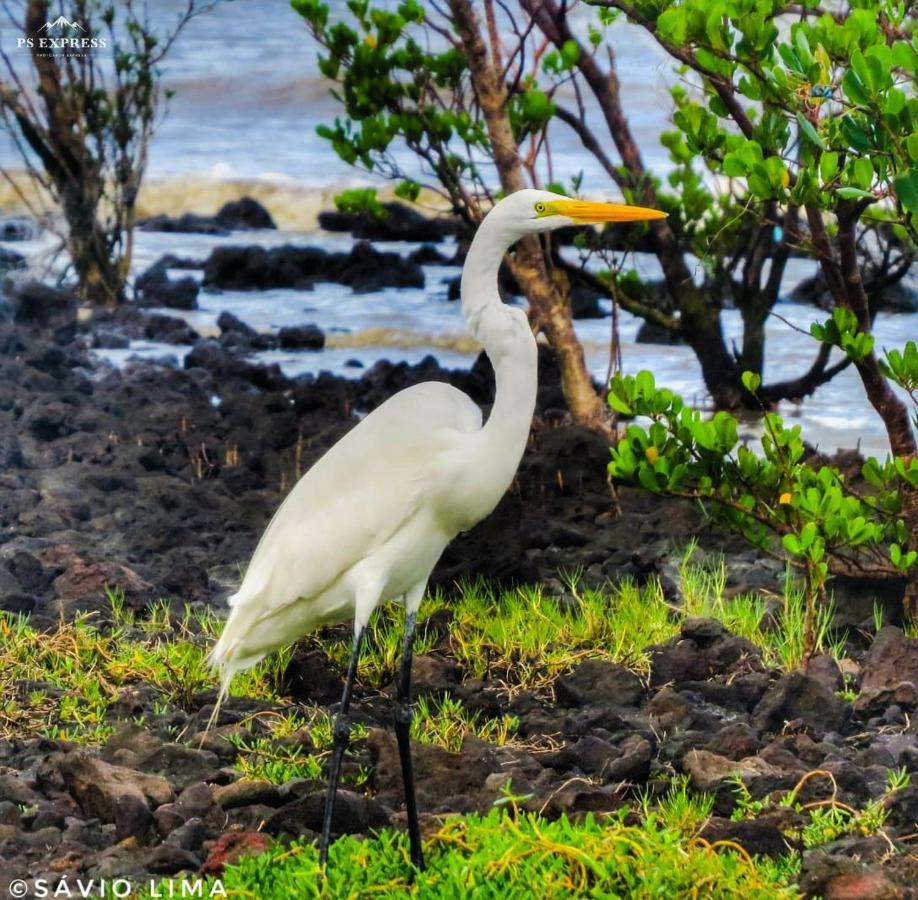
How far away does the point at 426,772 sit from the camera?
371cm

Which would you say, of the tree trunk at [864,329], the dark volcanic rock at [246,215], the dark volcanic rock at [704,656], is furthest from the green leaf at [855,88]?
the dark volcanic rock at [246,215]

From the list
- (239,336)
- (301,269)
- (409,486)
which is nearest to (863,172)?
(409,486)

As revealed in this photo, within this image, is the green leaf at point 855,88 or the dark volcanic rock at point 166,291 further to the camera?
the dark volcanic rock at point 166,291

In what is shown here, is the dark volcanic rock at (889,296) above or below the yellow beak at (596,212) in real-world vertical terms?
below

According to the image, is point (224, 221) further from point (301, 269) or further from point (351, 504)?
point (351, 504)

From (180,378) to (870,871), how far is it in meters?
5.23

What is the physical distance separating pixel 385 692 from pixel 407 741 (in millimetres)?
848

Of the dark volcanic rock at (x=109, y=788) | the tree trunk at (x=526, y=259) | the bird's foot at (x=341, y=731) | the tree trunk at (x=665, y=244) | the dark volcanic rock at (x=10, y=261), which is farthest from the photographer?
the dark volcanic rock at (x=10, y=261)

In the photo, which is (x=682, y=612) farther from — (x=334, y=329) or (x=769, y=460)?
(x=334, y=329)

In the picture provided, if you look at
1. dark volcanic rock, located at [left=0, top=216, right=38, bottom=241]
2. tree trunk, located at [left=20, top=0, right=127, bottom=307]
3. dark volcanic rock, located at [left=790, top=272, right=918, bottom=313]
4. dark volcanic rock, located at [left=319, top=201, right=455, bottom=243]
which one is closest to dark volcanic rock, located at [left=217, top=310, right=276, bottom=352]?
tree trunk, located at [left=20, top=0, right=127, bottom=307]

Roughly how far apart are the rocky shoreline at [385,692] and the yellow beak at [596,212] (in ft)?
3.91

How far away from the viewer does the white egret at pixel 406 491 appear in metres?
3.54

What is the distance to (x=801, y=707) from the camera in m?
3.95

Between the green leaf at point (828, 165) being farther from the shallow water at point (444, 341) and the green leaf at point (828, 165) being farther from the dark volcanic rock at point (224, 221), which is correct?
the dark volcanic rock at point (224, 221)
